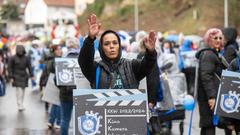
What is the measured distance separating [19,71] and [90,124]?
11044 mm

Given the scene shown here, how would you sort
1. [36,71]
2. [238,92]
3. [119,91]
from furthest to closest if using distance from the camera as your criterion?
[36,71] → [238,92] → [119,91]

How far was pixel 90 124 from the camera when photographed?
20.0ft

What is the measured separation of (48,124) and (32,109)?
3966mm

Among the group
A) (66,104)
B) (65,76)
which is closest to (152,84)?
(66,104)

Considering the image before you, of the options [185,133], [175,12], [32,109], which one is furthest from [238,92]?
[175,12]

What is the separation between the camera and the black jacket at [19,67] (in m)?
16.7

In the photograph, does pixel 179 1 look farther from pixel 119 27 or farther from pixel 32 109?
pixel 32 109

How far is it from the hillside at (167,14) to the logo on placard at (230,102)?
52759 mm

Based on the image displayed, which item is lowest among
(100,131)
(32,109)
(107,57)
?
(32,109)

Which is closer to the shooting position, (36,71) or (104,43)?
(104,43)

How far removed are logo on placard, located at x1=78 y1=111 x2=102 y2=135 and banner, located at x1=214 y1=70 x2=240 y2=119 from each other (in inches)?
75.3

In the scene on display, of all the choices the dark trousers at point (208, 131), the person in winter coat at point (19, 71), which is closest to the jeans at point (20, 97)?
the person in winter coat at point (19, 71)

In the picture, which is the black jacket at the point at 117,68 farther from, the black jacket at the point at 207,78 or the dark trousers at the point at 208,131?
the dark trousers at the point at 208,131

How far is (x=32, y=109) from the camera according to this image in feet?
55.6
